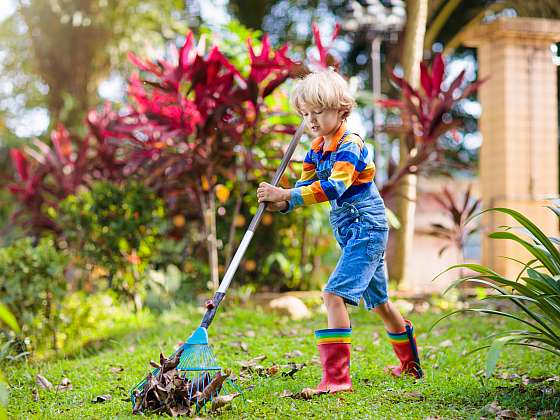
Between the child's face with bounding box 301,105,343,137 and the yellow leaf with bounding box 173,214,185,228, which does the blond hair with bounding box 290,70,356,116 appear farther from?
the yellow leaf with bounding box 173,214,185,228

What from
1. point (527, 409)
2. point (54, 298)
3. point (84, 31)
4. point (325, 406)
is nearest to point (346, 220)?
point (325, 406)

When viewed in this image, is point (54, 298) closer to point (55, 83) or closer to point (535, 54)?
point (535, 54)

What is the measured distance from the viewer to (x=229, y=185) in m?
5.33

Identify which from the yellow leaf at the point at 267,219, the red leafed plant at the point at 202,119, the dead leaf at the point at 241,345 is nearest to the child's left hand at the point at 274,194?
the dead leaf at the point at 241,345

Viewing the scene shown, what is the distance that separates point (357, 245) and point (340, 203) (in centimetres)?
21

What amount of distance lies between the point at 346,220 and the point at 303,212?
2662mm

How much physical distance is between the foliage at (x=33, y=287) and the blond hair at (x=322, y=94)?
2.26 meters

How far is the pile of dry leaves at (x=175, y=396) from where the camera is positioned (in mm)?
2395

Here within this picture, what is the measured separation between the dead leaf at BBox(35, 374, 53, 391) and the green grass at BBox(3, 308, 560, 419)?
0.05 meters

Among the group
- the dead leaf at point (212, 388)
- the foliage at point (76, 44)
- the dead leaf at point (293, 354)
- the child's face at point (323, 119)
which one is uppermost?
the foliage at point (76, 44)

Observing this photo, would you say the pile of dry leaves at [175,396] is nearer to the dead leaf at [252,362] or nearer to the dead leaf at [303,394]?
the dead leaf at [303,394]

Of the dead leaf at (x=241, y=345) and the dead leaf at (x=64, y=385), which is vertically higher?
the dead leaf at (x=241, y=345)

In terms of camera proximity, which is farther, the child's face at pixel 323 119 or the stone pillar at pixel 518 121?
the stone pillar at pixel 518 121

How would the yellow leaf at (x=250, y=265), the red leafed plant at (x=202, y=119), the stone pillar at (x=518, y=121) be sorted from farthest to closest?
1. the stone pillar at (x=518, y=121)
2. the yellow leaf at (x=250, y=265)
3. the red leafed plant at (x=202, y=119)
